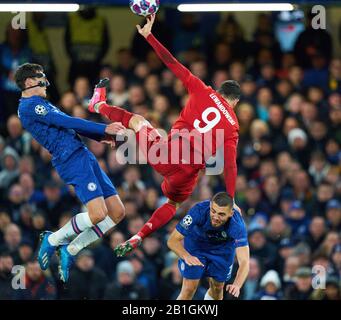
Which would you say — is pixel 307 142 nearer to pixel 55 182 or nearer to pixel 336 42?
pixel 336 42

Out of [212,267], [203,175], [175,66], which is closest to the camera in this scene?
[175,66]

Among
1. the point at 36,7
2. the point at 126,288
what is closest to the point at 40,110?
the point at 126,288

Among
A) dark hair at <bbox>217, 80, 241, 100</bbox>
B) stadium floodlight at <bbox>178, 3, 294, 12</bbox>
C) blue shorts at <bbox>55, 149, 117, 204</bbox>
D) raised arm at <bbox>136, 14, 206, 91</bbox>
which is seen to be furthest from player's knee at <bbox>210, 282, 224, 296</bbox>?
stadium floodlight at <bbox>178, 3, 294, 12</bbox>

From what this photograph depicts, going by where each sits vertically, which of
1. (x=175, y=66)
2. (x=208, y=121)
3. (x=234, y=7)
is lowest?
→ (x=208, y=121)

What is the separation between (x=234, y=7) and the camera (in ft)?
62.2

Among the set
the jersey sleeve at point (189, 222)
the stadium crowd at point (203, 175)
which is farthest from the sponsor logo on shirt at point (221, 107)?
the stadium crowd at point (203, 175)

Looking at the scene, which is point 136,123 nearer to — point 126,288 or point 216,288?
point 216,288

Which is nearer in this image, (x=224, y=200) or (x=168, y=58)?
(x=224, y=200)

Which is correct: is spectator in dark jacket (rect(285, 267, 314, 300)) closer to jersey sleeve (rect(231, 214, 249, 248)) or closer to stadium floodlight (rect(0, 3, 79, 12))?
jersey sleeve (rect(231, 214, 249, 248))

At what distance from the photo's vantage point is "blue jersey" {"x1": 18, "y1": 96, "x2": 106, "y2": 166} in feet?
43.5

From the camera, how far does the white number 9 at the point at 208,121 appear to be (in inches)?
537

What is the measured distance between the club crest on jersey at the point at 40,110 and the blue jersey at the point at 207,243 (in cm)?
176

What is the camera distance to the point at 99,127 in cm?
1327

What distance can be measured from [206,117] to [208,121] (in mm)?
50
